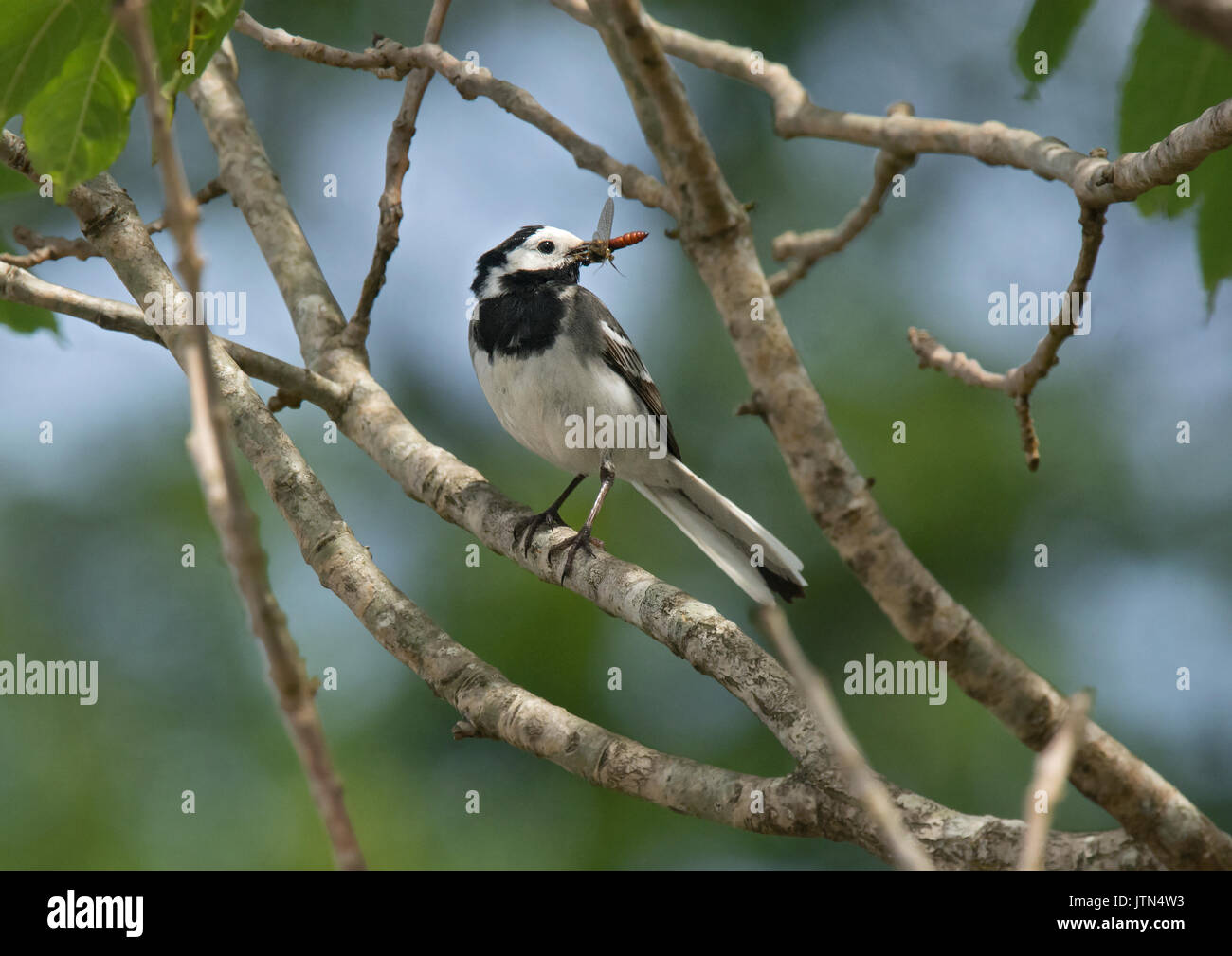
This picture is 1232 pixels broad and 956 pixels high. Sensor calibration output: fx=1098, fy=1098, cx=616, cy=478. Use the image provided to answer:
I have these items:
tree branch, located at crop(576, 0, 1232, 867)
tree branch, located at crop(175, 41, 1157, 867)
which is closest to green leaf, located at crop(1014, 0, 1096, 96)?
tree branch, located at crop(576, 0, 1232, 867)

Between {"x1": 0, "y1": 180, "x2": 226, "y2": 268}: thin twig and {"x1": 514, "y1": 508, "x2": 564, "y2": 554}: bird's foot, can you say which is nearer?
{"x1": 0, "y1": 180, "x2": 226, "y2": 268}: thin twig

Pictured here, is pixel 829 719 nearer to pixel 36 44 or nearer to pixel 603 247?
pixel 36 44

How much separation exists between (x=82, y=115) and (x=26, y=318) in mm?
1241

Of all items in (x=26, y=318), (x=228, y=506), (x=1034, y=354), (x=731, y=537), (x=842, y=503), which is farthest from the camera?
(x=731, y=537)

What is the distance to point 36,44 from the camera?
2236mm

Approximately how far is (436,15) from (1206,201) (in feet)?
8.46

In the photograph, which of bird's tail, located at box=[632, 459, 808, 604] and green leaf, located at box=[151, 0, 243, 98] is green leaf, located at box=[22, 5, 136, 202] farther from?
bird's tail, located at box=[632, 459, 808, 604]

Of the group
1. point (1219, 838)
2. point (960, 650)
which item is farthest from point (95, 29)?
point (1219, 838)

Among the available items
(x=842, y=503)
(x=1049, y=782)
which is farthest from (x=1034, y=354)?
(x=1049, y=782)

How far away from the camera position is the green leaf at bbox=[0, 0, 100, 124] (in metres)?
2.21

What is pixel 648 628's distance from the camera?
2.89m

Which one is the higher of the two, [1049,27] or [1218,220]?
[1049,27]

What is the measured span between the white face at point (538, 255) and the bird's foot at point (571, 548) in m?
1.79

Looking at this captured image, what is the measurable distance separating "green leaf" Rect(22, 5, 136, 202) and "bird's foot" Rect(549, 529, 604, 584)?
1.77 meters
